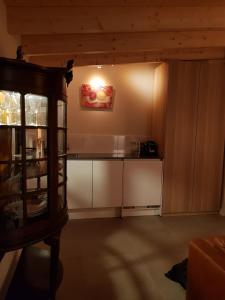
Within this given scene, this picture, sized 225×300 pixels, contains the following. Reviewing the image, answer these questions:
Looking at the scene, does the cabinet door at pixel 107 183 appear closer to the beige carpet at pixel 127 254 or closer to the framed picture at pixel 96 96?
the beige carpet at pixel 127 254

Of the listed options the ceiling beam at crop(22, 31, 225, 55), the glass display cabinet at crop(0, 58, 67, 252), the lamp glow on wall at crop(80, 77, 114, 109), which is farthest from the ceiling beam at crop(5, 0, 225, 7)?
the lamp glow on wall at crop(80, 77, 114, 109)

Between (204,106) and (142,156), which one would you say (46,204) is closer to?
(142,156)

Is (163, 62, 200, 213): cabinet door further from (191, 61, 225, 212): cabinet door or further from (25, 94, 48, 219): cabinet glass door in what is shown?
(25, 94, 48, 219): cabinet glass door

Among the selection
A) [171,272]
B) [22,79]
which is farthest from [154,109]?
[22,79]

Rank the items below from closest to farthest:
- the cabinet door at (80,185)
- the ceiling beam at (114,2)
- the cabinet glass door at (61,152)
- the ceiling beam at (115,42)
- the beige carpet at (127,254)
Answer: the cabinet glass door at (61,152), the ceiling beam at (114,2), the beige carpet at (127,254), the ceiling beam at (115,42), the cabinet door at (80,185)

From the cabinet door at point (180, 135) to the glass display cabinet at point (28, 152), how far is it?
2.51 metres

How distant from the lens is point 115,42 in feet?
8.11

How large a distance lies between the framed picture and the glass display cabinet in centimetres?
256

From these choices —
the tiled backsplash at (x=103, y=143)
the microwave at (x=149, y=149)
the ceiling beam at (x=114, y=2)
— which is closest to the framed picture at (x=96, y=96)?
the tiled backsplash at (x=103, y=143)

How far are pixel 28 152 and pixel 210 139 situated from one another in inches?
125

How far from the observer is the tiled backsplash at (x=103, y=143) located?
4.14 meters

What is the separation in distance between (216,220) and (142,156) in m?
1.49

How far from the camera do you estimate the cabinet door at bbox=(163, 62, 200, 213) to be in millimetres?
3633

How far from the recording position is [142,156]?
3.91 metres
